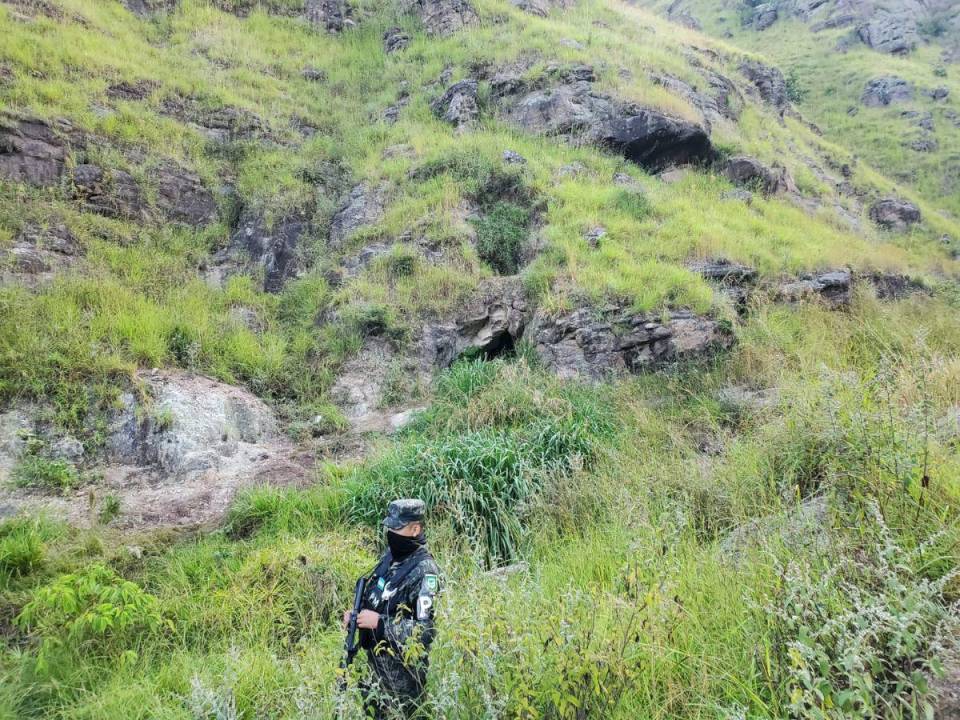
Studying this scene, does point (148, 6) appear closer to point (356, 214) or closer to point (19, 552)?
point (356, 214)

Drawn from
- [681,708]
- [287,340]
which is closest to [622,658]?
[681,708]

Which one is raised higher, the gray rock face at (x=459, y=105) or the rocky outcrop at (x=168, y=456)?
the gray rock face at (x=459, y=105)

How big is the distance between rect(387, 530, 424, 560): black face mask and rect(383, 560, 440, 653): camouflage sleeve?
0.41ft

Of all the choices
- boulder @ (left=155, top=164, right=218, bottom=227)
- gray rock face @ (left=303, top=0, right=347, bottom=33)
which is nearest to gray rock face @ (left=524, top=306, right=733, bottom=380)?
boulder @ (left=155, top=164, right=218, bottom=227)

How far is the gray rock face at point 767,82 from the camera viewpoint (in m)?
19.3

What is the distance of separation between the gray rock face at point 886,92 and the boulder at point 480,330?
24954 millimetres

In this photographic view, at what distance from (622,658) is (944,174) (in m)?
24.4

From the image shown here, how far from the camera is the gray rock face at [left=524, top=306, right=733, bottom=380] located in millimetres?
7324

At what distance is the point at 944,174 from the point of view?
1916 cm

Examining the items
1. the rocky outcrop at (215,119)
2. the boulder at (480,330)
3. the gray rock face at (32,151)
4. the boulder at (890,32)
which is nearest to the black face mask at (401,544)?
the boulder at (480,330)

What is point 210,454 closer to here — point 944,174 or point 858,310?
point 858,310

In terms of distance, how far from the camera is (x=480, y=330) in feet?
27.9

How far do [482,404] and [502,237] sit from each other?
421 cm

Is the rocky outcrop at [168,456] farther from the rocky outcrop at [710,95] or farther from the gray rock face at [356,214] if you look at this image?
the rocky outcrop at [710,95]
